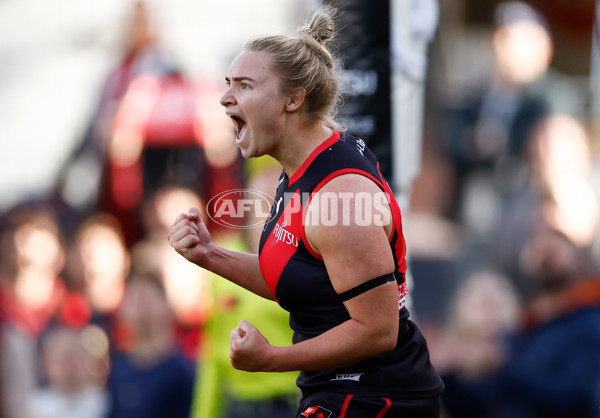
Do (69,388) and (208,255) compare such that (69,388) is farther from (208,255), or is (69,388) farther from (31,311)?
(208,255)

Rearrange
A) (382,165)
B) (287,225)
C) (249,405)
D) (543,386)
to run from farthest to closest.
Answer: (543,386) < (249,405) < (382,165) < (287,225)

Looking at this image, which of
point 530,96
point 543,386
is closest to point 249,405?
point 543,386

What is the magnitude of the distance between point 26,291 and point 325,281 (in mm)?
5625

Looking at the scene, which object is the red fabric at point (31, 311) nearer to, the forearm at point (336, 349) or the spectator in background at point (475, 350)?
the spectator in background at point (475, 350)

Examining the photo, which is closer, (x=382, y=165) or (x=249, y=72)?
(x=249, y=72)

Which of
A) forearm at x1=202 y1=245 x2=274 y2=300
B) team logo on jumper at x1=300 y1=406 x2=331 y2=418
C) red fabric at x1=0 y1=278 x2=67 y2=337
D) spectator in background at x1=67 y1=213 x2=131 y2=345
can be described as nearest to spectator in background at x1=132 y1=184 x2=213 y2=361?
spectator in background at x1=67 y1=213 x2=131 y2=345

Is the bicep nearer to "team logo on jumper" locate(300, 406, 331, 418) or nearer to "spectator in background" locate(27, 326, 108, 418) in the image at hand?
"team logo on jumper" locate(300, 406, 331, 418)

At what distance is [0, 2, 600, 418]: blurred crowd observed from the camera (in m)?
5.71

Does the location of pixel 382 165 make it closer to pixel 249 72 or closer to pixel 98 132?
pixel 249 72

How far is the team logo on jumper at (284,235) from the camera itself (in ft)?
9.08

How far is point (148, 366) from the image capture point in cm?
617

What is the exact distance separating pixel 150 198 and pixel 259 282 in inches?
198

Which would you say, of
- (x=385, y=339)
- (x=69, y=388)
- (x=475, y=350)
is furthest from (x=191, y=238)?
(x=69, y=388)

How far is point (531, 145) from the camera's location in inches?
299
